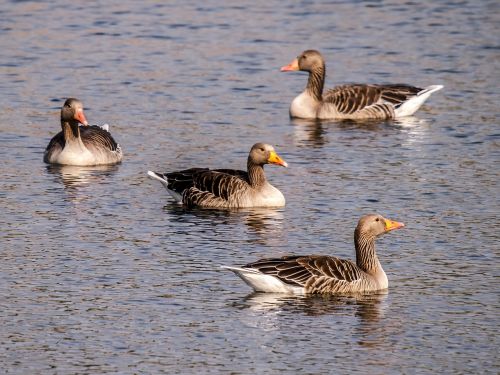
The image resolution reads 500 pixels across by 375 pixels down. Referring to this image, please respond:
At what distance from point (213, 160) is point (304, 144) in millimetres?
2423

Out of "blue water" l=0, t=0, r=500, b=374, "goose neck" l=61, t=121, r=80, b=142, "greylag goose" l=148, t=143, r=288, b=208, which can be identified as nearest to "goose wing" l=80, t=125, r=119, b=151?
"goose neck" l=61, t=121, r=80, b=142

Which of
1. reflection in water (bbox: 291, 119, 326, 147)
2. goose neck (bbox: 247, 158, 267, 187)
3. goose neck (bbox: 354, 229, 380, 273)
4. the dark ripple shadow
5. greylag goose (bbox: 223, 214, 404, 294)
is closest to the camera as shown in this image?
the dark ripple shadow

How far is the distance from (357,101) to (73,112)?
7.36 m

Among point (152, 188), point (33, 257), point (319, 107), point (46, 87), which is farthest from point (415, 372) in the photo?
point (46, 87)

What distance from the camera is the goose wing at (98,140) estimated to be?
88.6 feet

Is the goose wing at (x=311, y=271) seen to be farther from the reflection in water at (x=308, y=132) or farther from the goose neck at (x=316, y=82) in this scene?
the goose neck at (x=316, y=82)

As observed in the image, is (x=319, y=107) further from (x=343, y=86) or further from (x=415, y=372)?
(x=415, y=372)

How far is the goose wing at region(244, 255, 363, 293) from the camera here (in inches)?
721

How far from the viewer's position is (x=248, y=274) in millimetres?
18078

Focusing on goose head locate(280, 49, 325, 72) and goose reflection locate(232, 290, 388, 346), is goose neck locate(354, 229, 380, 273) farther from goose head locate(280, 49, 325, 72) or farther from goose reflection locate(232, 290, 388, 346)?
goose head locate(280, 49, 325, 72)

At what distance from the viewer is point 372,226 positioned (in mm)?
18859

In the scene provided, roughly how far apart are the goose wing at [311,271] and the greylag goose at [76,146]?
894cm

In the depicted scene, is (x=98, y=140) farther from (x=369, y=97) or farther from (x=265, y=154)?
(x=369, y=97)

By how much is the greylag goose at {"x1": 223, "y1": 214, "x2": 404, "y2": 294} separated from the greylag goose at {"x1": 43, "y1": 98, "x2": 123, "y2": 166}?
8888 millimetres
